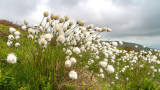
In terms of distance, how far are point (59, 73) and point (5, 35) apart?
19.3ft

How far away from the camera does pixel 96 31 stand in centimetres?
340

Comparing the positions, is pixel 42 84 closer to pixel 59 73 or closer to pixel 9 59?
pixel 59 73

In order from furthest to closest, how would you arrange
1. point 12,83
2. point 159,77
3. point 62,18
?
1. point 159,77
2. point 62,18
3. point 12,83

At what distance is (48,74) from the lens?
268 cm

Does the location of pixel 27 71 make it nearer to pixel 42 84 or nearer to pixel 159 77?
pixel 42 84

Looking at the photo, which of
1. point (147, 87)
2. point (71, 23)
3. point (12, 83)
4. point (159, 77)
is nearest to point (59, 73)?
point (12, 83)

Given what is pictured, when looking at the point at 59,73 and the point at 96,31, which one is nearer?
the point at 59,73

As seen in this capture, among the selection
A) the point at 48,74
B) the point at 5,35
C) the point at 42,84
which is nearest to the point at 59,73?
the point at 48,74

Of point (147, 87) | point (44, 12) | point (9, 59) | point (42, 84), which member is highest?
point (44, 12)

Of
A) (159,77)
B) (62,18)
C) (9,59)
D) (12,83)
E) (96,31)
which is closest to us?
(9,59)

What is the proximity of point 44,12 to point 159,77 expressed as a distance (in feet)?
23.1

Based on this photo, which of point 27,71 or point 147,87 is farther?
point 147,87

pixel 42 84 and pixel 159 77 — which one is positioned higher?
pixel 42 84

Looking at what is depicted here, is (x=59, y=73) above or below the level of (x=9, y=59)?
below
